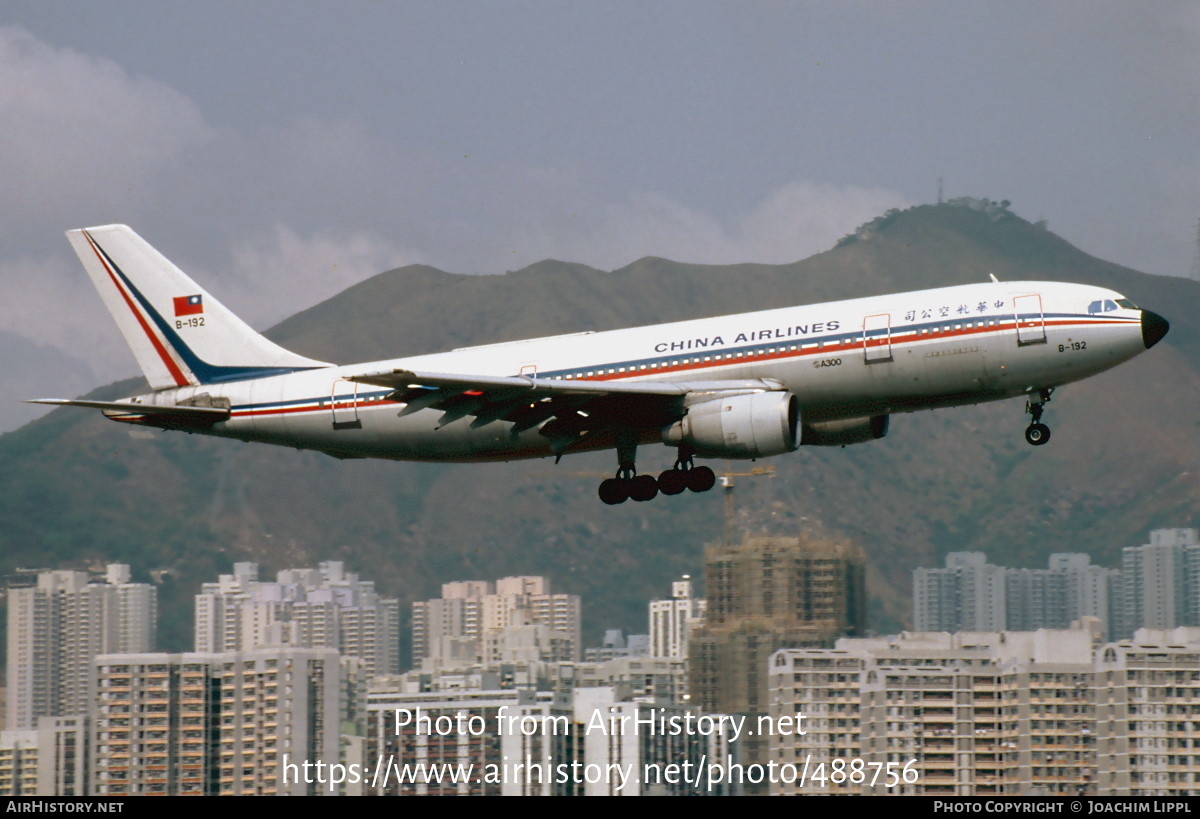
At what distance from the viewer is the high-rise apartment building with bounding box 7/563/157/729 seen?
176625 mm

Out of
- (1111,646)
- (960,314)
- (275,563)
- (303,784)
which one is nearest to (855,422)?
(960,314)

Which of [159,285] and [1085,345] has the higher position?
[159,285]

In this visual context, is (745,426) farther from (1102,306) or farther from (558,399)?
(1102,306)

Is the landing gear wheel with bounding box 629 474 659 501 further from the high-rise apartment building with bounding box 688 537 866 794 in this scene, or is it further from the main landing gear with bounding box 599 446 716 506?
the high-rise apartment building with bounding box 688 537 866 794

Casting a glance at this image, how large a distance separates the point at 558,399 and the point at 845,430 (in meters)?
8.61

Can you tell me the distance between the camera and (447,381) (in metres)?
41.9

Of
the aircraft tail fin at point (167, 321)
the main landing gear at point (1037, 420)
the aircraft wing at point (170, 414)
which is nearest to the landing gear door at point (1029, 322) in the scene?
the main landing gear at point (1037, 420)

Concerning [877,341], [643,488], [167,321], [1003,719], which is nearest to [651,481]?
[643,488]

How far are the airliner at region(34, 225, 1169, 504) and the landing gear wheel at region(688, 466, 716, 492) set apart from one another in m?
0.06

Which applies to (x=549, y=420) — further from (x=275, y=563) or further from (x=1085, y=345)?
(x=275, y=563)

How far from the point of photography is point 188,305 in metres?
52.8
